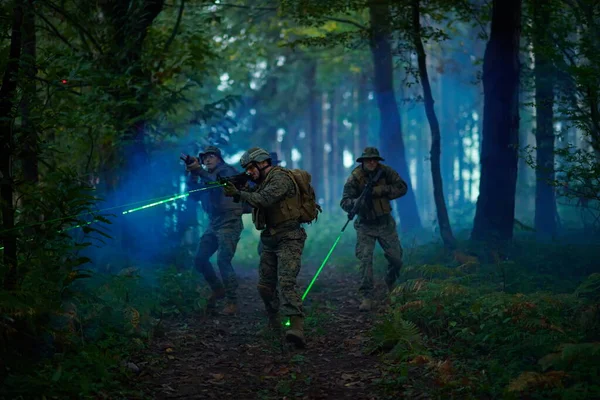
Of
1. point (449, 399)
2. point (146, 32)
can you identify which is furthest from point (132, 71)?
point (449, 399)

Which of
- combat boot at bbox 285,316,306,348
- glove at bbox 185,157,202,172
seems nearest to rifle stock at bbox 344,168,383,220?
glove at bbox 185,157,202,172

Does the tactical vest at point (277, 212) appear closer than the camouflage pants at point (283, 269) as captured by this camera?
No

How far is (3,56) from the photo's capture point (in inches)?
244

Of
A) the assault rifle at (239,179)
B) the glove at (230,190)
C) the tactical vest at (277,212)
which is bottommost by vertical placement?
the tactical vest at (277,212)

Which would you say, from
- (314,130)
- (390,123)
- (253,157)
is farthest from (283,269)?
(314,130)

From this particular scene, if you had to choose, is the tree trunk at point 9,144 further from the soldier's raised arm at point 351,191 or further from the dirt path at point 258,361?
the soldier's raised arm at point 351,191

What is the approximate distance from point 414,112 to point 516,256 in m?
33.1

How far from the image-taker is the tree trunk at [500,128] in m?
12.1

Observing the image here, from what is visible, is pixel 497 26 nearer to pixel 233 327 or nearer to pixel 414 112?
pixel 233 327

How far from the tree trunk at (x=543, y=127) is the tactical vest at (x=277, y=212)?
741 centimetres

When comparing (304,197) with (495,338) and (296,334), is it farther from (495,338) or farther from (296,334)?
(495,338)

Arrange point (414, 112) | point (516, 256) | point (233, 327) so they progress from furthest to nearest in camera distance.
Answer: point (414, 112) < point (516, 256) < point (233, 327)

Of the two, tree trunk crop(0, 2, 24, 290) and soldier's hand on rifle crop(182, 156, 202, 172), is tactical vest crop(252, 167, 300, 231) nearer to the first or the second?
soldier's hand on rifle crop(182, 156, 202, 172)

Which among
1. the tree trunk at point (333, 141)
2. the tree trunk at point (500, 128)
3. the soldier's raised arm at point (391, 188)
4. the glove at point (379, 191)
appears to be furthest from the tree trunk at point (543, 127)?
the tree trunk at point (333, 141)
